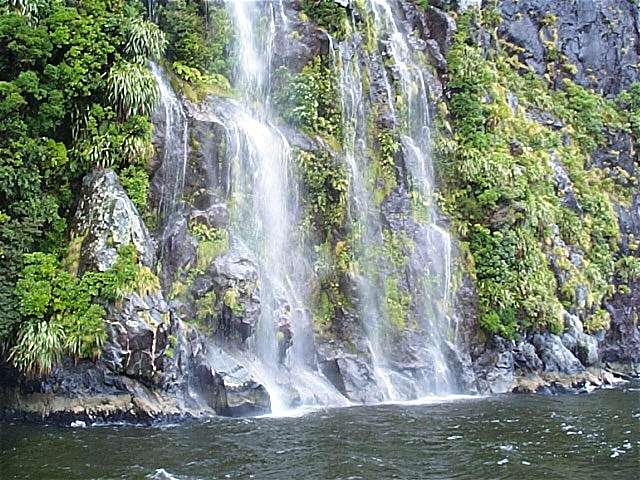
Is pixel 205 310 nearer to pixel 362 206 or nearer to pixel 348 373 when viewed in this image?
pixel 348 373

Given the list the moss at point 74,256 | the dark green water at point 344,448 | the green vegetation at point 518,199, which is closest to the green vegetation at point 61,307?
the moss at point 74,256

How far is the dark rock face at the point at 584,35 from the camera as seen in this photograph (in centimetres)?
4131

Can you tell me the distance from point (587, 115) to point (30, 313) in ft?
105

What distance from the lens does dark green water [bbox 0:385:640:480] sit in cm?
1257

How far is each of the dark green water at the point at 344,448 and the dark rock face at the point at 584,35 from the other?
2780cm

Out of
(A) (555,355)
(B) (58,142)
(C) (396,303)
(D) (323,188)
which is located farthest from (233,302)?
(A) (555,355)

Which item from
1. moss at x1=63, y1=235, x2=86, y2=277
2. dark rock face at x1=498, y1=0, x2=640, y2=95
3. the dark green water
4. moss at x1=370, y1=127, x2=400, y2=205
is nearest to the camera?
the dark green water

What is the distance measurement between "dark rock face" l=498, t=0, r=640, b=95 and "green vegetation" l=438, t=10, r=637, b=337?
4606 mm

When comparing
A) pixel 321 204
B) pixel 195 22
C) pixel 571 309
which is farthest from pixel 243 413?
pixel 571 309

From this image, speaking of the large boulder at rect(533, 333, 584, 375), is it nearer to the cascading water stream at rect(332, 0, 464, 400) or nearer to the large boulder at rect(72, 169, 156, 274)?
the cascading water stream at rect(332, 0, 464, 400)

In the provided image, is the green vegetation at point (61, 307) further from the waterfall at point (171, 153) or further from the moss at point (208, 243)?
the waterfall at point (171, 153)

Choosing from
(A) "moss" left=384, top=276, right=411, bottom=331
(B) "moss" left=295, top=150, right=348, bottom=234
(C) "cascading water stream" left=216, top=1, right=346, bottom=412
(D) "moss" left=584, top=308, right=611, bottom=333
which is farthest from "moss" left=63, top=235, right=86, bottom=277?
(D) "moss" left=584, top=308, right=611, bottom=333

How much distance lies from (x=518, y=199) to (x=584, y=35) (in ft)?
62.3

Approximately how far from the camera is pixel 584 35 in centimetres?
4231
